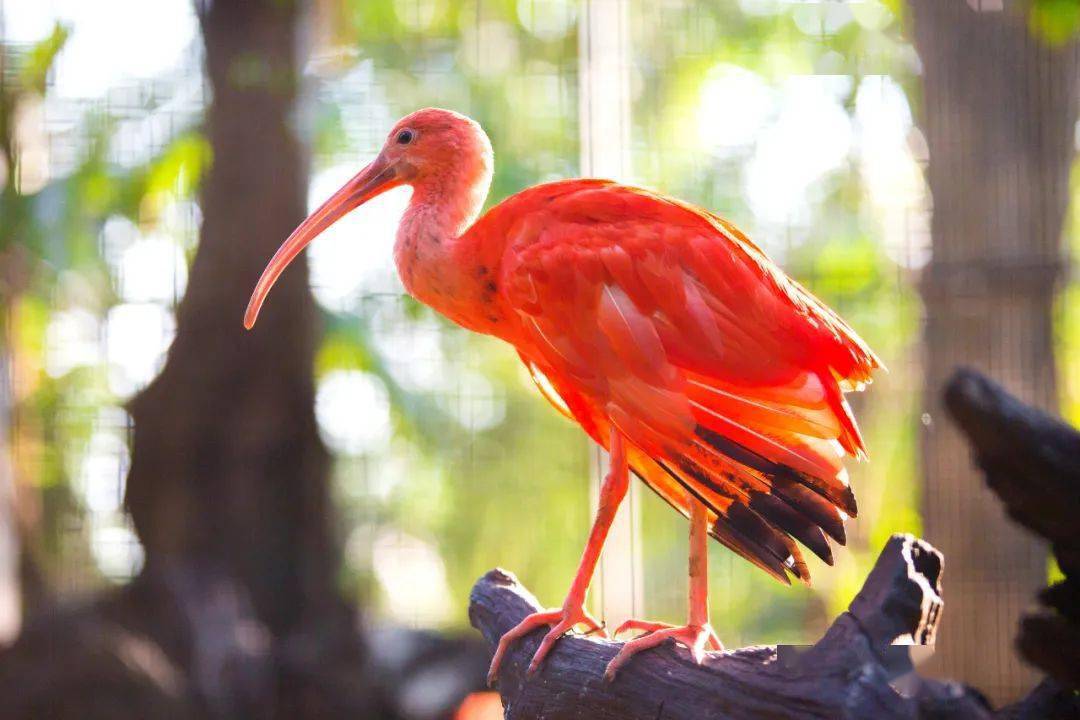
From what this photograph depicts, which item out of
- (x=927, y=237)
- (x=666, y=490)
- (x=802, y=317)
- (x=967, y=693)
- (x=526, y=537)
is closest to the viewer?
(x=967, y=693)

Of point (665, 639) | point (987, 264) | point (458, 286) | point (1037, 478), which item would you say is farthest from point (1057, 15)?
point (987, 264)

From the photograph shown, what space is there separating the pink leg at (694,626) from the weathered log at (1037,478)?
47 centimetres

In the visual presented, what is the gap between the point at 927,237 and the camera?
3.81 m

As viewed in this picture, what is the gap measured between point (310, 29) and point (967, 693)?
3683 millimetres

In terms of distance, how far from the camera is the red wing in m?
1.72

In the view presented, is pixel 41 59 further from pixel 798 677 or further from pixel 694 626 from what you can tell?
pixel 798 677

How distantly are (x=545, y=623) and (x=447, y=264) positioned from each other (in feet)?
2.13

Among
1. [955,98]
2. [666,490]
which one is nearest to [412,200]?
[666,490]

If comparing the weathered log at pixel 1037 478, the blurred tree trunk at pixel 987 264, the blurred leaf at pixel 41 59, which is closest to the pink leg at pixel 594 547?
the weathered log at pixel 1037 478

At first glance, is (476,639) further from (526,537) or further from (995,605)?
(995,605)

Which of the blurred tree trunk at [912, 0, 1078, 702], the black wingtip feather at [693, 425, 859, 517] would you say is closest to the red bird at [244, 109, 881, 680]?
the black wingtip feather at [693, 425, 859, 517]

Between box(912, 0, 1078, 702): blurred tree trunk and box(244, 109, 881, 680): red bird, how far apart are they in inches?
69.6

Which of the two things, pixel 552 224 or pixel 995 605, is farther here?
pixel 995 605

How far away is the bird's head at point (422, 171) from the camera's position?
217 cm
